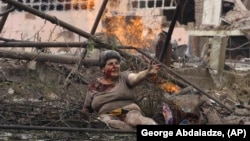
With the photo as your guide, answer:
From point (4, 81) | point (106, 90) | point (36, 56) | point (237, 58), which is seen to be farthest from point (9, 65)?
point (237, 58)

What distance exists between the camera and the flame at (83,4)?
60.0ft

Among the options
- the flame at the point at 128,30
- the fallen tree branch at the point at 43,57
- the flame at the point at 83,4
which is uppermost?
the flame at the point at 83,4

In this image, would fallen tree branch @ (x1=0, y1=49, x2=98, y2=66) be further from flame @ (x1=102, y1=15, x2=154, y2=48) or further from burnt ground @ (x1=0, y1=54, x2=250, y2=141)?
flame @ (x1=102, y1=15, x2=154, y2=48)

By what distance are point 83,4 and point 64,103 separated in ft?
39.2

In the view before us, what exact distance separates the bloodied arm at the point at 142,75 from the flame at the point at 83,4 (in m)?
12.2

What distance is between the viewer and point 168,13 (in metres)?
17.4

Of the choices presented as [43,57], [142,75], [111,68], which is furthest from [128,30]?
[142,75]

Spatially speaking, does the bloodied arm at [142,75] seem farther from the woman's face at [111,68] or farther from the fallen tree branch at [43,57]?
the fallen tree branch at [43,57]

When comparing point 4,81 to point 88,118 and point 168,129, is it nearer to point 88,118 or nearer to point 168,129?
point 88,118

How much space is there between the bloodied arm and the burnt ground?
619 millimetres

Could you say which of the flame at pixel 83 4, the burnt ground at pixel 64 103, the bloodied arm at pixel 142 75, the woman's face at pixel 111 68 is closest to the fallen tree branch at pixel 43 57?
the burnt ground at pixel 64 103

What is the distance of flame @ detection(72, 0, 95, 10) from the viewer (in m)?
18.3

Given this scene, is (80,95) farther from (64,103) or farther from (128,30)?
(128,30)

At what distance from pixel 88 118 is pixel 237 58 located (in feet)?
32.9
